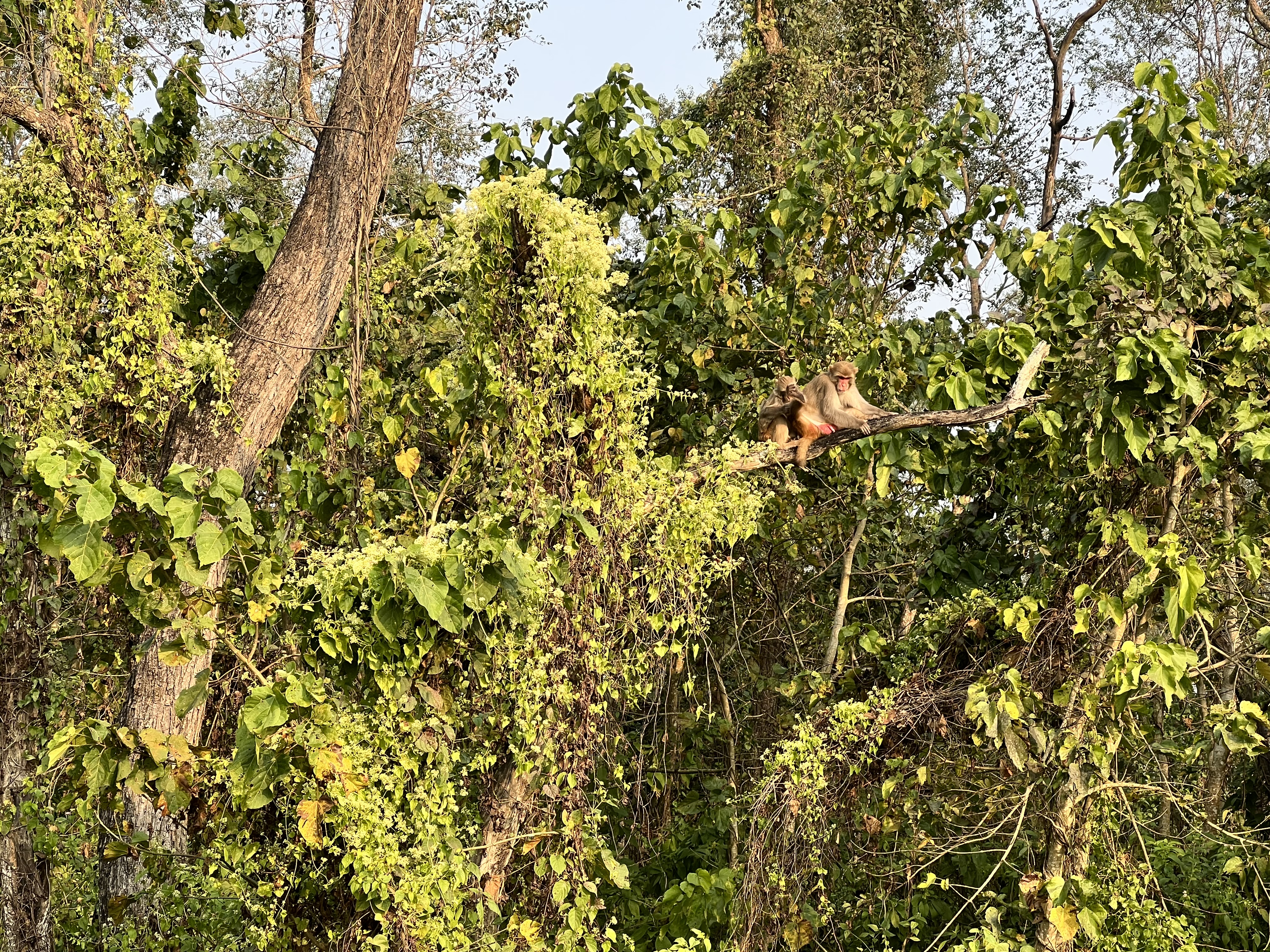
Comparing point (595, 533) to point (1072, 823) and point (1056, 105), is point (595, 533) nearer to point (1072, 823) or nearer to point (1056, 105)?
point (1072, 823)

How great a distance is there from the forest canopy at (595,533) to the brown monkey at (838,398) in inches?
1.5

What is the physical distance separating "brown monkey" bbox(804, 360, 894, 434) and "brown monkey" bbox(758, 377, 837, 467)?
0.11ft

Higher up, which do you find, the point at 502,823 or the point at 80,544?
the point at 80,544

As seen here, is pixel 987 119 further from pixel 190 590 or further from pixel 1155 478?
pixel 190 590

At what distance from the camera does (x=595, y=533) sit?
323 centimetres

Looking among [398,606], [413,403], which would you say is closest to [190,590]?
[398,606]

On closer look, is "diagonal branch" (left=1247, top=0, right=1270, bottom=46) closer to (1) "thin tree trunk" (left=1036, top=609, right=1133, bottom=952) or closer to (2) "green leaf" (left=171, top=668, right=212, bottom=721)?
(1) "thin tree trunk" (left=1036, top=609, right=1133, bottom=952)

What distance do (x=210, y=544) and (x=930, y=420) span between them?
2.15 m

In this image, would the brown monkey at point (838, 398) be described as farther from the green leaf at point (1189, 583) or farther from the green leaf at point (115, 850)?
the green leaf at point (115, 850)

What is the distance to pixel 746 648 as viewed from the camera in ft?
19.8

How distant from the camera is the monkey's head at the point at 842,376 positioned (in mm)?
4043

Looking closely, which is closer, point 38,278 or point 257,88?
point 38,278

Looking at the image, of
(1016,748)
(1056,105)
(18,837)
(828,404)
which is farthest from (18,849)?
(1056,105)

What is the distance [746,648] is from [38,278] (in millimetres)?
3630
